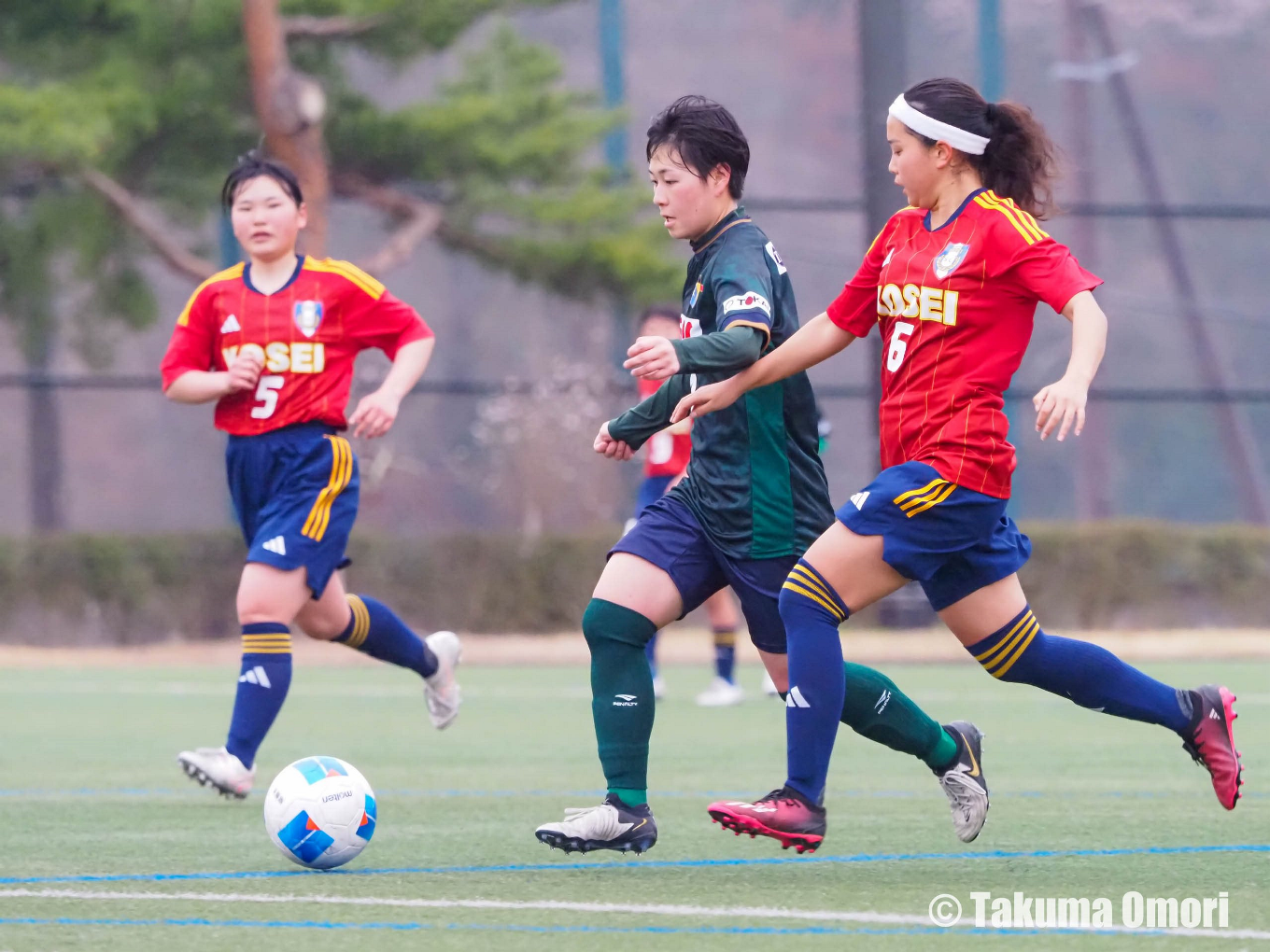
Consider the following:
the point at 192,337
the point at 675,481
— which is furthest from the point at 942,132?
the point at 675,481

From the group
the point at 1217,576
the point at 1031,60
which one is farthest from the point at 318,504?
the point at 1031,60

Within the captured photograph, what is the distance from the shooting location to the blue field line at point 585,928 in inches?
143

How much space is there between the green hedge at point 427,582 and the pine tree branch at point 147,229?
237 cm

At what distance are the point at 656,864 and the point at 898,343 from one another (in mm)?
1319

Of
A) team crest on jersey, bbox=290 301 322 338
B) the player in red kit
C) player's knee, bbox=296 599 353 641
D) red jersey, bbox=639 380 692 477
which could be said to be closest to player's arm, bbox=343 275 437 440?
team crest on jersey, bbox=290 301 322 338

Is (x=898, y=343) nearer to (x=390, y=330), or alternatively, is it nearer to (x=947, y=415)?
(x=947, y=415)

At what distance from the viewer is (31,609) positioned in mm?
16312

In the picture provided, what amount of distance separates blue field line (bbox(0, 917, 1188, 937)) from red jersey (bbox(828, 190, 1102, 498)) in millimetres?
1137

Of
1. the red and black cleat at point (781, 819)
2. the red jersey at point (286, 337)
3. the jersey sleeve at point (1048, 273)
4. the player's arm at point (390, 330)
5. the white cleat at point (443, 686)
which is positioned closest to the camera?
the red and black cleat at point (781, 819)

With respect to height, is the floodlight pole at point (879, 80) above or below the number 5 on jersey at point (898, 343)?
above

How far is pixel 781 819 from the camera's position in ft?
14.0

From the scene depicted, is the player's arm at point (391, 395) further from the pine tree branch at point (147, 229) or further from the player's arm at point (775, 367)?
the pine tree branch at point (147, 229)

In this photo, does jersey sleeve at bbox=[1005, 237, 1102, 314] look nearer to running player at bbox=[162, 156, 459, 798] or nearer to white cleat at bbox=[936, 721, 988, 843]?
white cleat at bbox=[936, 721, 988, 843]

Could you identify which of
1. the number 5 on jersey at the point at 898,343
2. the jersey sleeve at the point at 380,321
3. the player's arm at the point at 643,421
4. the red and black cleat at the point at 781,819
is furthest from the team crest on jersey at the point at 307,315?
the red and black cleat at the point at 781,819
